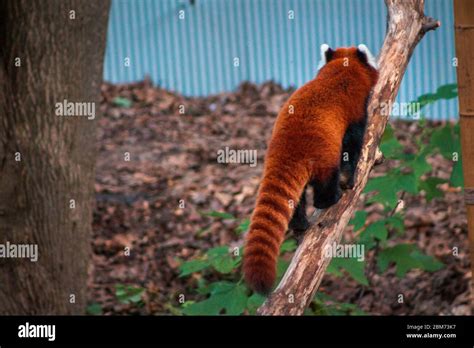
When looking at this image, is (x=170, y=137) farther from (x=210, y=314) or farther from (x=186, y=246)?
(x=210, y=314)

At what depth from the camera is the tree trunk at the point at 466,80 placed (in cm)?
303

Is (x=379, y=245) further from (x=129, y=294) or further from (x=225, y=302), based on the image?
(x=129, y=294)

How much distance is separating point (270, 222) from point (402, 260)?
104 cm

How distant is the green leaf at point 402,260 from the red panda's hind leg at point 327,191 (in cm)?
75

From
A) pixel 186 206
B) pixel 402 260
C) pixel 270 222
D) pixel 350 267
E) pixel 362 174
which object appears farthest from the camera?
pixel 186 206

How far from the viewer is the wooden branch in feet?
8.34

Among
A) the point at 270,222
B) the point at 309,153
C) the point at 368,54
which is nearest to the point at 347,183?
the point at 309,153

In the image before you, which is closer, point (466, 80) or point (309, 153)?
point (309, 153)

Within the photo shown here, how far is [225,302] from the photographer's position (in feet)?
9.39

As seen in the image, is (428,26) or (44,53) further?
(44,53)

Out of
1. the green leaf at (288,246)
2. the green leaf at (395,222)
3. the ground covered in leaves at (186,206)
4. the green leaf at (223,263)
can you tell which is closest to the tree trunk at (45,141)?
the ground covered in leaves at (186,206)
